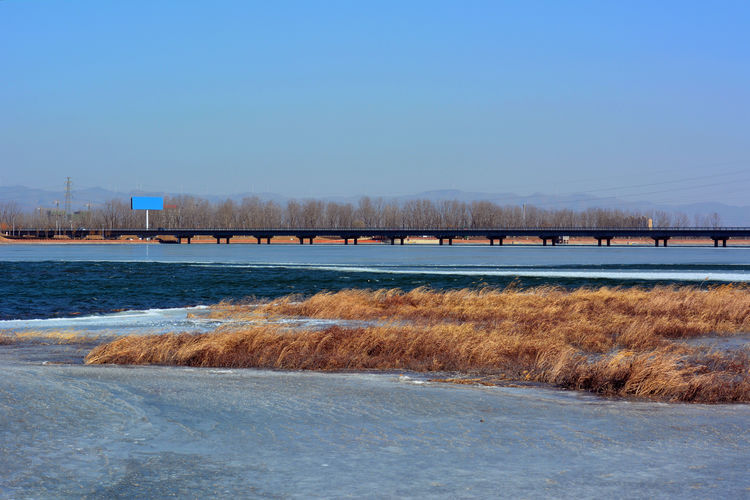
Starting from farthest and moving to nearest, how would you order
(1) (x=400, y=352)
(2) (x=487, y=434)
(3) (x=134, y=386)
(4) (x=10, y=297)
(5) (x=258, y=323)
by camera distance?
(4) (x=10, y=297) → (5) (x=258, y=323) → (1) (x=400, y=352) → (3) (x=134, y=386) → (2) (x=487, y=434)

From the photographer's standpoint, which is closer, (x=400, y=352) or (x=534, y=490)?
(x=534, y=490)

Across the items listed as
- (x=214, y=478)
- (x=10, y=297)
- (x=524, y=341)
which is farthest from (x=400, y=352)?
(x=10, y=297)

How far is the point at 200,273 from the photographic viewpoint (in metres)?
68.4

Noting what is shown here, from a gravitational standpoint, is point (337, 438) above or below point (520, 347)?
below

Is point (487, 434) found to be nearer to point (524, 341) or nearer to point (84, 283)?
point (524, 341)

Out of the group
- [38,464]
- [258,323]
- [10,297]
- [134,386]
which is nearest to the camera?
[38,464]

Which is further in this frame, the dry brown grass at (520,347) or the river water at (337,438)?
the dry brown grass at (520,347)

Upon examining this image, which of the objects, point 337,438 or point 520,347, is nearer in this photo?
point 337,438

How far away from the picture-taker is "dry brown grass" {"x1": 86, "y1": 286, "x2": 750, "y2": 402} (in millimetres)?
15711

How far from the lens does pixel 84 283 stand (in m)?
55.5

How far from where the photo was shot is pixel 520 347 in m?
20.0

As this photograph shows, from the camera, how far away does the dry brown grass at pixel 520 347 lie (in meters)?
15.7

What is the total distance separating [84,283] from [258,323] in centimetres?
3189

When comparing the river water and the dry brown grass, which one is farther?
the dry brown grass
